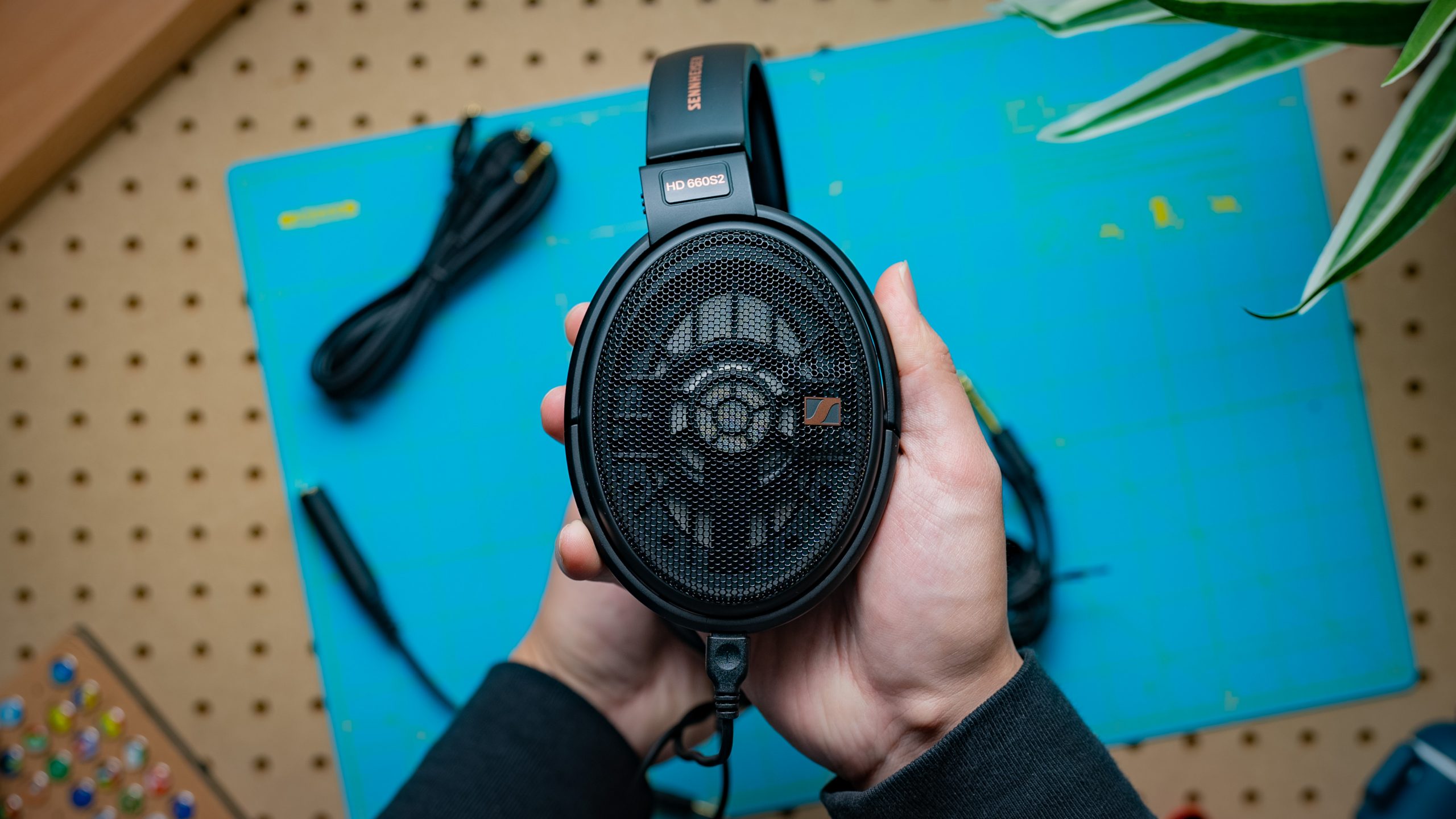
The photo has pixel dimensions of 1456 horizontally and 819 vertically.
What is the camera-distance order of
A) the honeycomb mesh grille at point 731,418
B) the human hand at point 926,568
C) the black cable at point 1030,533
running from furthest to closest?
the black cable at point 1030,533
the human hand at point 926,568
the honeycomb mesh grille at point 731,418

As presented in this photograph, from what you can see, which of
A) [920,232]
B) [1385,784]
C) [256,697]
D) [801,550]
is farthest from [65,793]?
[1385,784]

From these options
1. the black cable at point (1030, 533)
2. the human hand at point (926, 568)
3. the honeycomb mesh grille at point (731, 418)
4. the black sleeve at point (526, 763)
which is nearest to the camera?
the honeycomb mesh grille at point (731, 418)

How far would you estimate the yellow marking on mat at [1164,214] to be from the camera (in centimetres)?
88

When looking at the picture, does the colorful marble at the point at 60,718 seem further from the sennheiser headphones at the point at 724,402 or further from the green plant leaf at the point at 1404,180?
the green plant leaf at the point at 1404,180

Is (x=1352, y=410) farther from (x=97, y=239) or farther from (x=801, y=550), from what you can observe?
(x=97, y=239)

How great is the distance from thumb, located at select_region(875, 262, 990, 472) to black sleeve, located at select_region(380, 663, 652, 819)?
0.37 meters

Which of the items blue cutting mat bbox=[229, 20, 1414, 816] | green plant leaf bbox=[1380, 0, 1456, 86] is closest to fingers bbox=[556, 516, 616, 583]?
blue cutting mat bbox=[229, 20, 1414, 816]

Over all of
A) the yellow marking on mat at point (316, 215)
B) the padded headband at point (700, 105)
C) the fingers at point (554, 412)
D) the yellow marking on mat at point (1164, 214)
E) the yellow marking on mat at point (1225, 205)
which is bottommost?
the yellow marking on mat at point (1225, 205)

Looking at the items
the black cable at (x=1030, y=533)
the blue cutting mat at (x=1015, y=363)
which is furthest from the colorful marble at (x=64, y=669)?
the black cable at (x=1030, y=533)

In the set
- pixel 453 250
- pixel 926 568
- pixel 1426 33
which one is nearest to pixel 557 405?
pixel 926 568

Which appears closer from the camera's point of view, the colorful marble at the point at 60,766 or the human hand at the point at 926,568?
the human hand at the point at 926,568

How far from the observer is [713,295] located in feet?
1.57

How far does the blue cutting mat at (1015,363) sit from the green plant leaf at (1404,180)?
0.21 metres

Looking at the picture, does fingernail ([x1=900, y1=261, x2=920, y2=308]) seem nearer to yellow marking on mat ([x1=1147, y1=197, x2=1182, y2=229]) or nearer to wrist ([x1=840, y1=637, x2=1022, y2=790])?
wrist ([x1=840, y1=637, x2=1022, y2=790])
